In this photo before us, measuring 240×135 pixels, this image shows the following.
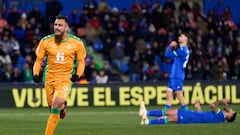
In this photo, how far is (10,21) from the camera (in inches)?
1174

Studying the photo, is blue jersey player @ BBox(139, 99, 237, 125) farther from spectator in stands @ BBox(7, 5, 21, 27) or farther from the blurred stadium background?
spectator in stands @ BBox(7, 5, 21, 27)

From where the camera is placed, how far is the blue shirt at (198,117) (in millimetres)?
17578

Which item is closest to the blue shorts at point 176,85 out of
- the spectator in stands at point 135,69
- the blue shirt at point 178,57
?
the blue shirt at point 178,57

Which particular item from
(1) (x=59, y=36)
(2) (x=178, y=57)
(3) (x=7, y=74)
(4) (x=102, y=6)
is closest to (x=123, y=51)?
(4) (x=102, y=6)

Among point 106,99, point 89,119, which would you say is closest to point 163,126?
point 89,119

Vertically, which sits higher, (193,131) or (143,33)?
(143,33)

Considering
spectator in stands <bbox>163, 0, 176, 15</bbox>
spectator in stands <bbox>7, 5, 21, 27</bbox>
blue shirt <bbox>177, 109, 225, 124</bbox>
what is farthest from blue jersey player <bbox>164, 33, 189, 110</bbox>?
spectator in stands <bbox>163, 0, 176, 15</bbox>

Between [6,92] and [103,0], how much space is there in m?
7.37

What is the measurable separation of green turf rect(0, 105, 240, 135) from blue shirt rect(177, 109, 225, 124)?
33 centimetres

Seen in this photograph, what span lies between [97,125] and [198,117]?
2.21 m

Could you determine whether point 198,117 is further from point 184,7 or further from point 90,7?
point 184,7

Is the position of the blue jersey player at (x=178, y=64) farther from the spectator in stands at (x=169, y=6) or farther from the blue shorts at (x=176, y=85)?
the spectator in stands at (x=169, y=6)

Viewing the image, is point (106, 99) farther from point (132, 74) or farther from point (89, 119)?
point (89, 119)

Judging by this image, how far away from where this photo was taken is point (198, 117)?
57.9 ft
